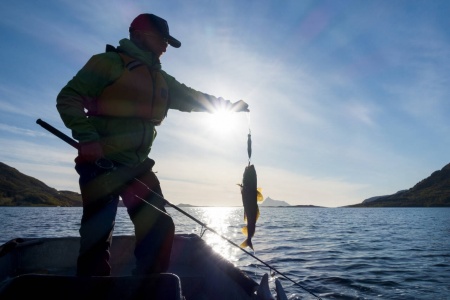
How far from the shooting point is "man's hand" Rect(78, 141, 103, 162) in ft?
12.3

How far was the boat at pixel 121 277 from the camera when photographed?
2.54m

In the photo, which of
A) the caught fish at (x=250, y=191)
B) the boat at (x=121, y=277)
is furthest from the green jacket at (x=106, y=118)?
the caught fish at (x=250, y=191)

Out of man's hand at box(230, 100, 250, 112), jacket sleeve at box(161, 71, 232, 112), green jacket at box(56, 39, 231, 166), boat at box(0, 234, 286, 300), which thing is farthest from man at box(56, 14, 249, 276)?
man's hand at box(230, 100, 250, 112)

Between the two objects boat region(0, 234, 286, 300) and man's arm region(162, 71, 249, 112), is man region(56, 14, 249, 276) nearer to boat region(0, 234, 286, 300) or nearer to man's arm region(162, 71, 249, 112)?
man's arm region(162, 71, 249, 112)

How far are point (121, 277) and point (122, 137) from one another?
210cm

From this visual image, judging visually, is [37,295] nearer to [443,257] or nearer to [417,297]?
[417,297]

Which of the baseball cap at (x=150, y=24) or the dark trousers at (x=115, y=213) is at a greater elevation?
the baseball cap at (x=150, y=24)

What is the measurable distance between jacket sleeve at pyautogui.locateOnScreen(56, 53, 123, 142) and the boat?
158cm

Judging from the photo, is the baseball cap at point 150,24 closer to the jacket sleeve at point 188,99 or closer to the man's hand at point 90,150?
the jacket sleeve at point 188,99

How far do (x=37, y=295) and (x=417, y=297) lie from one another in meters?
12.3

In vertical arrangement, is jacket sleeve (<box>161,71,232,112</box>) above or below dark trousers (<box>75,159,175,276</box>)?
above

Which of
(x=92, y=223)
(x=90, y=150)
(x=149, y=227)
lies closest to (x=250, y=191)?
(x=149, y=227)

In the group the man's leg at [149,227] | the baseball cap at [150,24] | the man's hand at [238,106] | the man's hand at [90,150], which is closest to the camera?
the man's hand at [90,150]

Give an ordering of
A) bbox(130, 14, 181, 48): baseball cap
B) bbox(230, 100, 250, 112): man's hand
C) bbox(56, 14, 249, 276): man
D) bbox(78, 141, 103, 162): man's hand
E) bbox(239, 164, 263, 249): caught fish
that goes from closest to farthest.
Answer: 1. bbox(78, 141, 103, 162): man's hand
2. bbox(56, 14, 249, 276): man
3. bbox(130, 14, 181, 48): baseball cap
4. bbox(239, 164, 263, 249): caught fish
5. bbox(230, 100, 250, 112): man's hand
